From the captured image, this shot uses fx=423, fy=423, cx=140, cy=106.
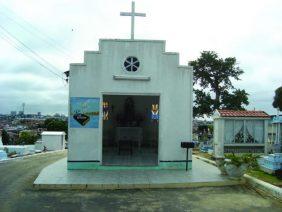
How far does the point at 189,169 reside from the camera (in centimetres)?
1602

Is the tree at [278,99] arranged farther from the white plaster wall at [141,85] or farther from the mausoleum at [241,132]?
the white plaster wall at [141,85]

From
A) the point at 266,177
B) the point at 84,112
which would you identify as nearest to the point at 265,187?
the point at 266,177

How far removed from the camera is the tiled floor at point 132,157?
16.7 meters

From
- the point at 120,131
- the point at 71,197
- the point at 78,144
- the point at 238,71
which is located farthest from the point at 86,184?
the point at 238,71

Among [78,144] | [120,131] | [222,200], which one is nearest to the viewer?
[222,200]

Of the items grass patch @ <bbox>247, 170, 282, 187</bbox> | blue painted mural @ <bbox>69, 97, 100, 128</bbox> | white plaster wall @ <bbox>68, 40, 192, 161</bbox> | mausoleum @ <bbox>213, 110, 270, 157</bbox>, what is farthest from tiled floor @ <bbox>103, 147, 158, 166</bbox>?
grass patch @ <bbox>247, 170, 282, 187</bbox>

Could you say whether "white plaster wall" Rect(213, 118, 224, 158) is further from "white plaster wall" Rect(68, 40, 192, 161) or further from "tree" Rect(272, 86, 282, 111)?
"tree" Rect(272, 86, 282, 111)

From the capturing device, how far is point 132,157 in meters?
18.5

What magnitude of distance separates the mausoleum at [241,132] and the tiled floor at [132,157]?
362 cm

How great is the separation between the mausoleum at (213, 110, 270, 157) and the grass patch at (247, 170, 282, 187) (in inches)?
227

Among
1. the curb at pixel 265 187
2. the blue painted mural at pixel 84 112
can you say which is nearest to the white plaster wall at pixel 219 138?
the curb at pixel 265 187

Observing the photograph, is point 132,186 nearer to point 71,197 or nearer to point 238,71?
point 71,197

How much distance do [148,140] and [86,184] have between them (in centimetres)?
1221

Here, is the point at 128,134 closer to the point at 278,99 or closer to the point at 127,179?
the point at 127,179
